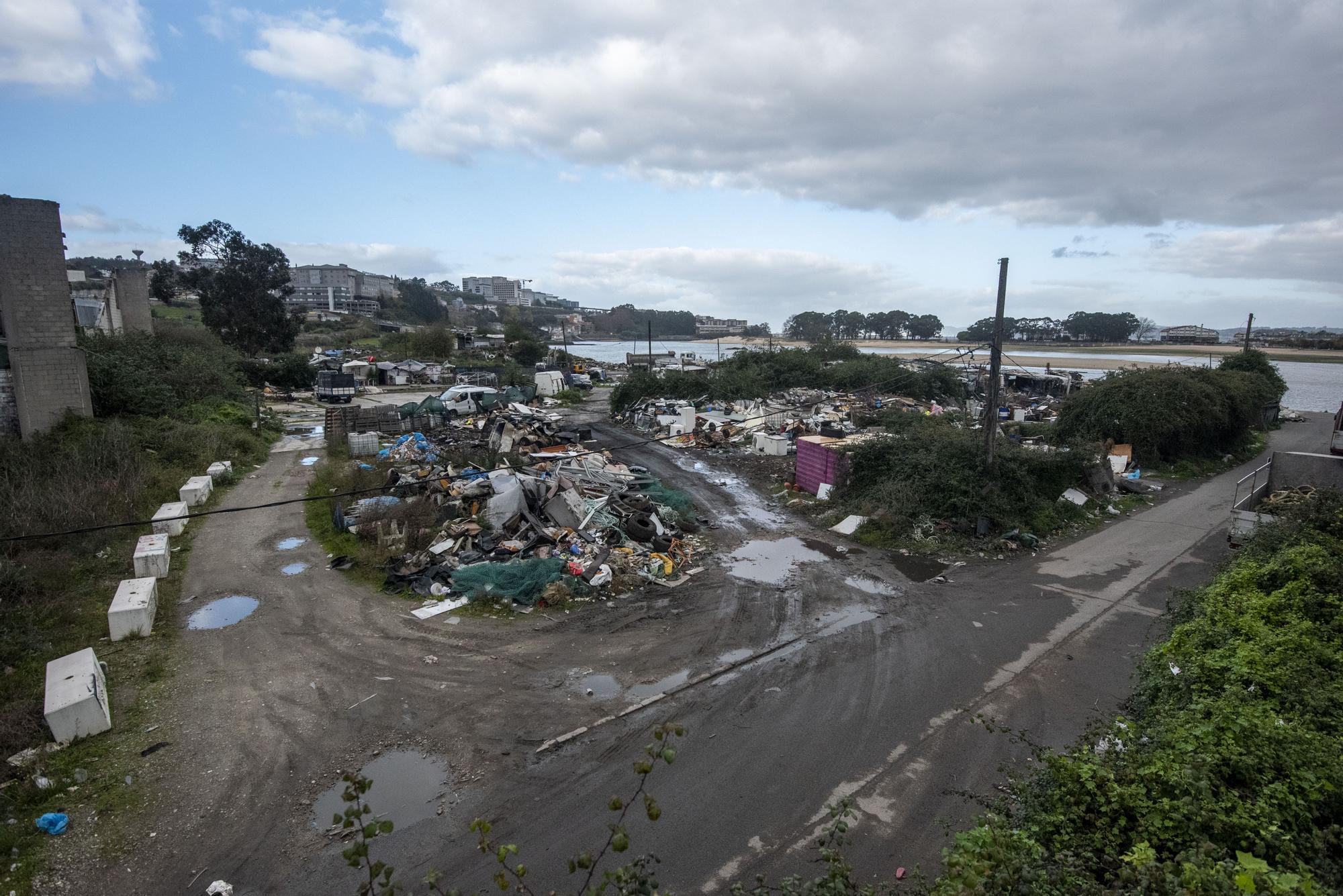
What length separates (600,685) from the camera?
27.1ft

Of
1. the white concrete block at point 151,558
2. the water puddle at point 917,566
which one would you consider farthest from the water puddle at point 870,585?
the white concrete block at point 151,558

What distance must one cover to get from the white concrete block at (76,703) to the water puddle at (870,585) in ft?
35.7

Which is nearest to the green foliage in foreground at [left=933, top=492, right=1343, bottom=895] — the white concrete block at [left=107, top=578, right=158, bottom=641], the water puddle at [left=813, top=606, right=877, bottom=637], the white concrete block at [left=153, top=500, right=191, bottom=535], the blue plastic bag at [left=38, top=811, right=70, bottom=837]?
the water puddle at [left=813, top=606, right=877, bottom=637]

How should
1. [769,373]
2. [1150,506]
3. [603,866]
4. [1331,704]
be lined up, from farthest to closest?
[769,373] → [1150,506] → [603,866] → [1331,704]

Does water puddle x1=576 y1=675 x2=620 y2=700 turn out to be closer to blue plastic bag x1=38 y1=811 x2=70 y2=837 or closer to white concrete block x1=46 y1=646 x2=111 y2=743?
blue plastic bag x1=38 y1=811 x2=70 y2=837

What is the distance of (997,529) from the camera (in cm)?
1421

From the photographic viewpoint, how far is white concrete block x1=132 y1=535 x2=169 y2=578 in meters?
11.0

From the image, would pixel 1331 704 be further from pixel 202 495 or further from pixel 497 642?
pixel 202 495

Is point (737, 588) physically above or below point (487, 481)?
below

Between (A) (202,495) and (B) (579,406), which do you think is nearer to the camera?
(A) (202,495)

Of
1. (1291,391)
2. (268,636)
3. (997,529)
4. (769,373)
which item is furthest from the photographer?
(1291,391)

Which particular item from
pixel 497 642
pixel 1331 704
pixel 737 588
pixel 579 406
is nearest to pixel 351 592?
pixel 497 642

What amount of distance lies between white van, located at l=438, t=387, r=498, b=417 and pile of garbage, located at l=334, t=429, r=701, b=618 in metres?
10.5

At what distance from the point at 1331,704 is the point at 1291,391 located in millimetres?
55761
